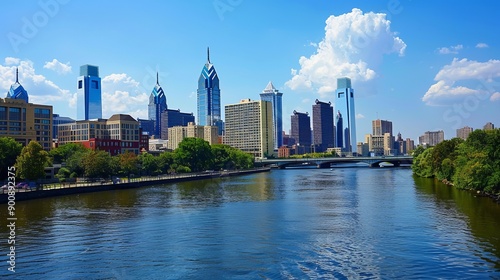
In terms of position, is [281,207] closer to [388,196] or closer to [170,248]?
[388,196]

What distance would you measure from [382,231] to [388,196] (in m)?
30.6

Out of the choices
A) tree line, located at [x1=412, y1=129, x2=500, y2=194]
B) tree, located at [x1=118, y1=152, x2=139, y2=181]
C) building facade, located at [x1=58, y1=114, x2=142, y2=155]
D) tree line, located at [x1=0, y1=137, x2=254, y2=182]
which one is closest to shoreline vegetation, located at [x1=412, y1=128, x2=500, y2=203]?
tree line, located at [x1=412, y1=129, x2=500, y2=194]

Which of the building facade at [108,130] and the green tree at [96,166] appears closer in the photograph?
the green tree at [96,166]

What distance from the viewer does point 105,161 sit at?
95688 mm

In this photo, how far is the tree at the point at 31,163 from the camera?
7106 centimetres

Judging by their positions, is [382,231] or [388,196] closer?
[382,231]

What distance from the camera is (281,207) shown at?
183ft

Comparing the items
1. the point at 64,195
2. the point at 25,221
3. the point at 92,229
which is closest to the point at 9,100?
the point at 64,195

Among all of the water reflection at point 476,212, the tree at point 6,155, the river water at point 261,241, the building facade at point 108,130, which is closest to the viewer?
the river water at point 261,241

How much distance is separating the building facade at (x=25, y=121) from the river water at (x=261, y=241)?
284ft

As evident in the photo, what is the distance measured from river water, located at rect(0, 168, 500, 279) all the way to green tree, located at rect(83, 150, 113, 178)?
36.0 m

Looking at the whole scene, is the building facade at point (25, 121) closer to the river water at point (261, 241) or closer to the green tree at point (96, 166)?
the green tree at point (96, 166)

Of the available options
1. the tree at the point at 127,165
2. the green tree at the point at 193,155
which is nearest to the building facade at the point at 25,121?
the tree at the point at 127,165

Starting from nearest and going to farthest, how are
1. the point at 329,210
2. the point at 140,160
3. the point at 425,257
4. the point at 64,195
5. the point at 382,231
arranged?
the point at 425,257, the point at 382,231, the point at 329,210, the point at 64,195, the point at 140,160
